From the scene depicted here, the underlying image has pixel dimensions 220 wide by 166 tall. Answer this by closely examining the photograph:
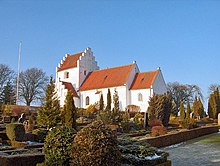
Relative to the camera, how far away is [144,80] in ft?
135

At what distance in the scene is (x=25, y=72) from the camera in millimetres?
50875

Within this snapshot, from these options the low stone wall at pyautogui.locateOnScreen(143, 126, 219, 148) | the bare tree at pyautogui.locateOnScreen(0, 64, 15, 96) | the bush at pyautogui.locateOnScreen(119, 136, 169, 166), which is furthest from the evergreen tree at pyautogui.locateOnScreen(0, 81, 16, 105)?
the bush at pyautogui.locateOnScreen(119, 136, 169, 166)

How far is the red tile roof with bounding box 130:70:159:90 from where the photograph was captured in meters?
40.0

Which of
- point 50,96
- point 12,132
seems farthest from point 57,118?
point 12,132

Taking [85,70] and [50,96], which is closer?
[50,96]

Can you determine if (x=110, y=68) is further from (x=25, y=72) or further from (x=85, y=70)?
(x=25, y=72)

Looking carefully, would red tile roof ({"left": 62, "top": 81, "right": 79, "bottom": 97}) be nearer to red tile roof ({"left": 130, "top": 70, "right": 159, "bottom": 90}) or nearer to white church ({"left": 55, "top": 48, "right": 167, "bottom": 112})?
white church ({"left": 55, "top": 48, "right": 167, "bottom": 112})

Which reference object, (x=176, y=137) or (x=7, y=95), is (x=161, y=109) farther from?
(x=7, y=95)

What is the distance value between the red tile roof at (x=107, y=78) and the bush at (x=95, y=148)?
35.1 m

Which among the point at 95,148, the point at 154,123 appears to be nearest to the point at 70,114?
the point at 154,123

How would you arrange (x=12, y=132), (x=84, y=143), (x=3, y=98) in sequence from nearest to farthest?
(x=84, y=143) → (x=12, y=132) → (x=3, y=98)

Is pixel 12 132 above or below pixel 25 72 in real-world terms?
below

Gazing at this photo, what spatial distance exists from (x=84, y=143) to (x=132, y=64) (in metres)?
37.8

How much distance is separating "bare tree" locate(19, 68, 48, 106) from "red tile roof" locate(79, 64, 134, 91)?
9.13m
